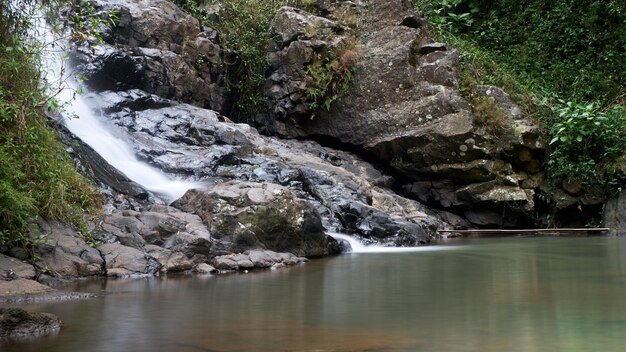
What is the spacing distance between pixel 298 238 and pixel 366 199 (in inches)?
119

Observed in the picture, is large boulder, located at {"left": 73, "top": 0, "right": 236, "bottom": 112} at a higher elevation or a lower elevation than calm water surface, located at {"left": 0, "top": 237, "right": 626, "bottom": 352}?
higher

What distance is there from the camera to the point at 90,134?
40.5 feet

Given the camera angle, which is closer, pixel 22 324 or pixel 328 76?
pixel 22 324

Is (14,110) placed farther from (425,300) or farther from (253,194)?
(425,300)

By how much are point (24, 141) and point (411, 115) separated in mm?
8949

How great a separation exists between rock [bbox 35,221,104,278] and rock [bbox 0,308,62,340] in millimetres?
2766

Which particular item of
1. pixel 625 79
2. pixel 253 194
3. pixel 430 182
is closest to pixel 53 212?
pixel 253 194

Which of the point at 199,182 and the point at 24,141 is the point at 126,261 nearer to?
the point at 24,141

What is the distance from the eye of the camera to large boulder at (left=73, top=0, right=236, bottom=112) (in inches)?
548

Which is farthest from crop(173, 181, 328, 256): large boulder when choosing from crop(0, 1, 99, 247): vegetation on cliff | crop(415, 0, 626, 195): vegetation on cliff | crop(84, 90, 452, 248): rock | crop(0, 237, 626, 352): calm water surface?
crop(415, 0, 626, 195): vegetation on cliff

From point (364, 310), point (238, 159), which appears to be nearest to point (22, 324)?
point (364, 310)

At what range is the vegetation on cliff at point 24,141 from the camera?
7.40m

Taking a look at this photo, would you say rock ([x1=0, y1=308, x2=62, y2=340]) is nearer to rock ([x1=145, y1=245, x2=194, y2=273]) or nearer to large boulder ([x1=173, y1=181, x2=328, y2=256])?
rock ([x1=145, y1=245, x2=194, y2=273])

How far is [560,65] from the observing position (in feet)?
58.4
